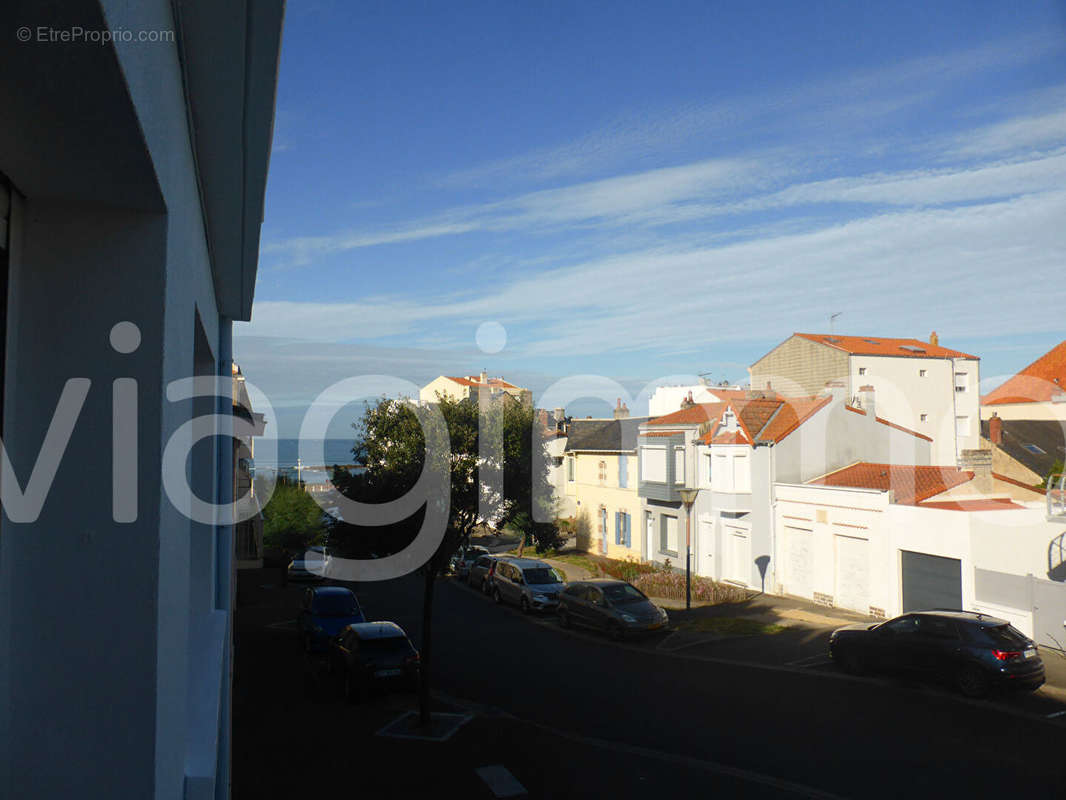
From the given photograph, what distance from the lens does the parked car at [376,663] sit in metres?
15.8

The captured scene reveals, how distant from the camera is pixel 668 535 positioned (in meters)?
32.9

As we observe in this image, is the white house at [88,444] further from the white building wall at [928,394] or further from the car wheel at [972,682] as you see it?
the white building wall at [928,394]

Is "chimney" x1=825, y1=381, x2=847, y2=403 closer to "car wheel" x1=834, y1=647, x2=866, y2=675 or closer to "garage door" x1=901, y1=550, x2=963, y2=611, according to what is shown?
"garage door" x1=901, y1=550, x2=963, y2=611

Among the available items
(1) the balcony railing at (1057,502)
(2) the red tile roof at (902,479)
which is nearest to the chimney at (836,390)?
(2) the red tile roof at (902,479)

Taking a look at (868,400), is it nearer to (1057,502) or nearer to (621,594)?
(1057,502)

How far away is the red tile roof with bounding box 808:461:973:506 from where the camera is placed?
71.1 feet

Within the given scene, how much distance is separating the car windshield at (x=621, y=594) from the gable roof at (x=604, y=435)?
13.8 m

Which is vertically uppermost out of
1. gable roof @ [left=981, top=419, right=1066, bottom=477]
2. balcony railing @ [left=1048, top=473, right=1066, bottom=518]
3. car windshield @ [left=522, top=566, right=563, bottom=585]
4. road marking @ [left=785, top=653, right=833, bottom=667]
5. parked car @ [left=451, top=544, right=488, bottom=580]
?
gable roof @ [left=981, top=419, right=1066, bottom=477]

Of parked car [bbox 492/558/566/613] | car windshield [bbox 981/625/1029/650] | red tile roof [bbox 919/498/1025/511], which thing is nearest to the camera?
car windshield [bbox 981/625/1029/650]

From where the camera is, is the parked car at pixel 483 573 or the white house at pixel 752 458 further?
the parked car at pixel 483 573

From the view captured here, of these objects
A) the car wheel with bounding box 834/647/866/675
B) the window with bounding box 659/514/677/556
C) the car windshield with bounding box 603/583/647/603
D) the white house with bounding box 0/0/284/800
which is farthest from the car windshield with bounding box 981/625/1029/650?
the window with bounding box 659/514/677/556

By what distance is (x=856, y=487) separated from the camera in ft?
76.0

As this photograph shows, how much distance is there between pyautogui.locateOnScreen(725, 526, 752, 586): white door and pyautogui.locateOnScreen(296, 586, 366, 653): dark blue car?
14.3 meters

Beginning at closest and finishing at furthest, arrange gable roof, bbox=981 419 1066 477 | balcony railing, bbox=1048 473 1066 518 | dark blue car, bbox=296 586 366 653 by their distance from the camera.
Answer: balcony railing, bbox=1048 473 1066 518 < dark blue car, bbox=296 586 366 653 < gable roof, bbox=981 419 1066 477
